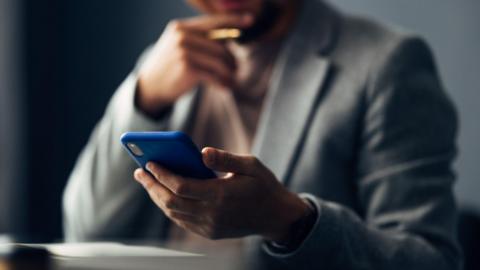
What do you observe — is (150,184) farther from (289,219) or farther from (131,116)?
(131,116)

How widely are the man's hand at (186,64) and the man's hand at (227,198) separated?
13.1 inches

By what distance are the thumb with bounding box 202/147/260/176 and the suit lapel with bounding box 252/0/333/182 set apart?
251 mm

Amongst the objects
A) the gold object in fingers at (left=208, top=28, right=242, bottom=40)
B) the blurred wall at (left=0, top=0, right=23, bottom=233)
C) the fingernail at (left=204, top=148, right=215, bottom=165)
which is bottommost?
the blurred wall at (left=0, top=0, right=23, bottom=233)

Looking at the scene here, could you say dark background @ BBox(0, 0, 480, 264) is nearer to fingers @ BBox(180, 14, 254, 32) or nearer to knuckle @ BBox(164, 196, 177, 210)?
fingers @ BBox(180, 14, 254, 32)

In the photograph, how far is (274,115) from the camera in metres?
0.81

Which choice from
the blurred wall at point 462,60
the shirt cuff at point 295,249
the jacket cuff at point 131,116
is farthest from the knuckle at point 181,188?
the blurred wall at point 462,60

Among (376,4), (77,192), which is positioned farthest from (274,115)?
(376,4)

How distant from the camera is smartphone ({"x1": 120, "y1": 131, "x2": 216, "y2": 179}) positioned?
46cm

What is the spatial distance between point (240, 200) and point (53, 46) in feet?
4.64

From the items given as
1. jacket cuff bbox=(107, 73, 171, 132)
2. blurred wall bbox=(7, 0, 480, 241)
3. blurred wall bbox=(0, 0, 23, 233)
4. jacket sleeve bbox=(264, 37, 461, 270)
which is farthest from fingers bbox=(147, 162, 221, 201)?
blurred wall bbox=(0, 0, 23, 233)

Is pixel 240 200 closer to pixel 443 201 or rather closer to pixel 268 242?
pixel 268 242

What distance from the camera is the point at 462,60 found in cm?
115

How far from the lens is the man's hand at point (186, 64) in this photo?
86cm

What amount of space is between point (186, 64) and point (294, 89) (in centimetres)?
14
